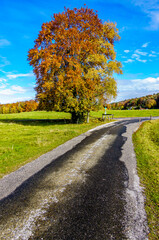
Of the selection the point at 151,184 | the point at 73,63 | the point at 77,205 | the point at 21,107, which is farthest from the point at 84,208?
the point at 21,107

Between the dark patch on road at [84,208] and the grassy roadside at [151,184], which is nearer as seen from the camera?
the dark patch on road at [84,208]

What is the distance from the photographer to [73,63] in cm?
1964

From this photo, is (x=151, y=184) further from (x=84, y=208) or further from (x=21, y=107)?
(x=21, y=107)

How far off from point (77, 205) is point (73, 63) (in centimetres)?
1868

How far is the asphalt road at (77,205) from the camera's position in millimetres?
2992

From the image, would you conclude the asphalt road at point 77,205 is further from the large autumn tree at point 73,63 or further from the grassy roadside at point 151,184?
the large autumn tree at point 73,63

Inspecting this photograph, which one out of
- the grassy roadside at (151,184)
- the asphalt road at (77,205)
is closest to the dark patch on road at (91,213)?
the asphalt road at (77,205)

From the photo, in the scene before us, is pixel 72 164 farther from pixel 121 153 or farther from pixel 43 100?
pixel 43 100

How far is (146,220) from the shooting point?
3342 millimetres

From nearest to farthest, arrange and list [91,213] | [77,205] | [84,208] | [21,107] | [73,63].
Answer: [91,213]
[84,208]
[77,205]
[73,63]
[21,107]

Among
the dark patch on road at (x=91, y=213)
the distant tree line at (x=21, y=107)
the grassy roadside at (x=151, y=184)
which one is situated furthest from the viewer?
the distant tree line at (x=21, y=107)

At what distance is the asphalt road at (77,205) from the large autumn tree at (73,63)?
46.9 feet

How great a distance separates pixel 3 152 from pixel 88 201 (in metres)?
6.97

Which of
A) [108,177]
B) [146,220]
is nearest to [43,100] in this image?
[108,177]
